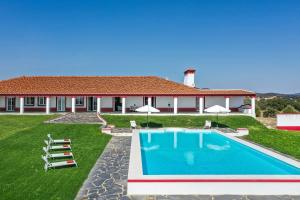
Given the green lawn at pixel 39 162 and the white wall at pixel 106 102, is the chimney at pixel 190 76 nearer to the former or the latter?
the white wall at pixel 106 102

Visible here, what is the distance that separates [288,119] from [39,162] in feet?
89.7

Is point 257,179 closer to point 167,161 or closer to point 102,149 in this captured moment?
point 167,161

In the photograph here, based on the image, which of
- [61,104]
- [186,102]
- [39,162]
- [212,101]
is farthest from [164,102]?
[39,162]

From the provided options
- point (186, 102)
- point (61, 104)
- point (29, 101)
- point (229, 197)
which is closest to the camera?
point (229, 197)

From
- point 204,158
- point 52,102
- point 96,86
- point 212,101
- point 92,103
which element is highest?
point 96,86

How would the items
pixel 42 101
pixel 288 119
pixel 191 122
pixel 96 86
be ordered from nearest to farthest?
pixel 191 122 → pixel 288 119 → pixel 42 101 → pixel 96 86

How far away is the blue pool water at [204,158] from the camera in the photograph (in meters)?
12.8

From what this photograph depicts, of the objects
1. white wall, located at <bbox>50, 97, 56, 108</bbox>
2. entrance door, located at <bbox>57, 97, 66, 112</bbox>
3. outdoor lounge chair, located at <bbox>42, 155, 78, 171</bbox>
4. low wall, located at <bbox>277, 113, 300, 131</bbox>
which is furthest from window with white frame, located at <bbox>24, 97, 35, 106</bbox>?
low wall, located at <bbox>277, 113, 300, 131</bbox>

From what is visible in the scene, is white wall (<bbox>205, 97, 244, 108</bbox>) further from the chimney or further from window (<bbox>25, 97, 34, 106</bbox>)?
window (<bbox>25, 97, 34, 106</bbox>)

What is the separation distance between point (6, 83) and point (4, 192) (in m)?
33.5

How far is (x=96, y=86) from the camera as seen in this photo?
39.5 m

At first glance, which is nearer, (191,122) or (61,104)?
(191,122)

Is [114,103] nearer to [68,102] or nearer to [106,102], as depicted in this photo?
[106,102]

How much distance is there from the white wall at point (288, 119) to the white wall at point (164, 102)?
13.5 m
